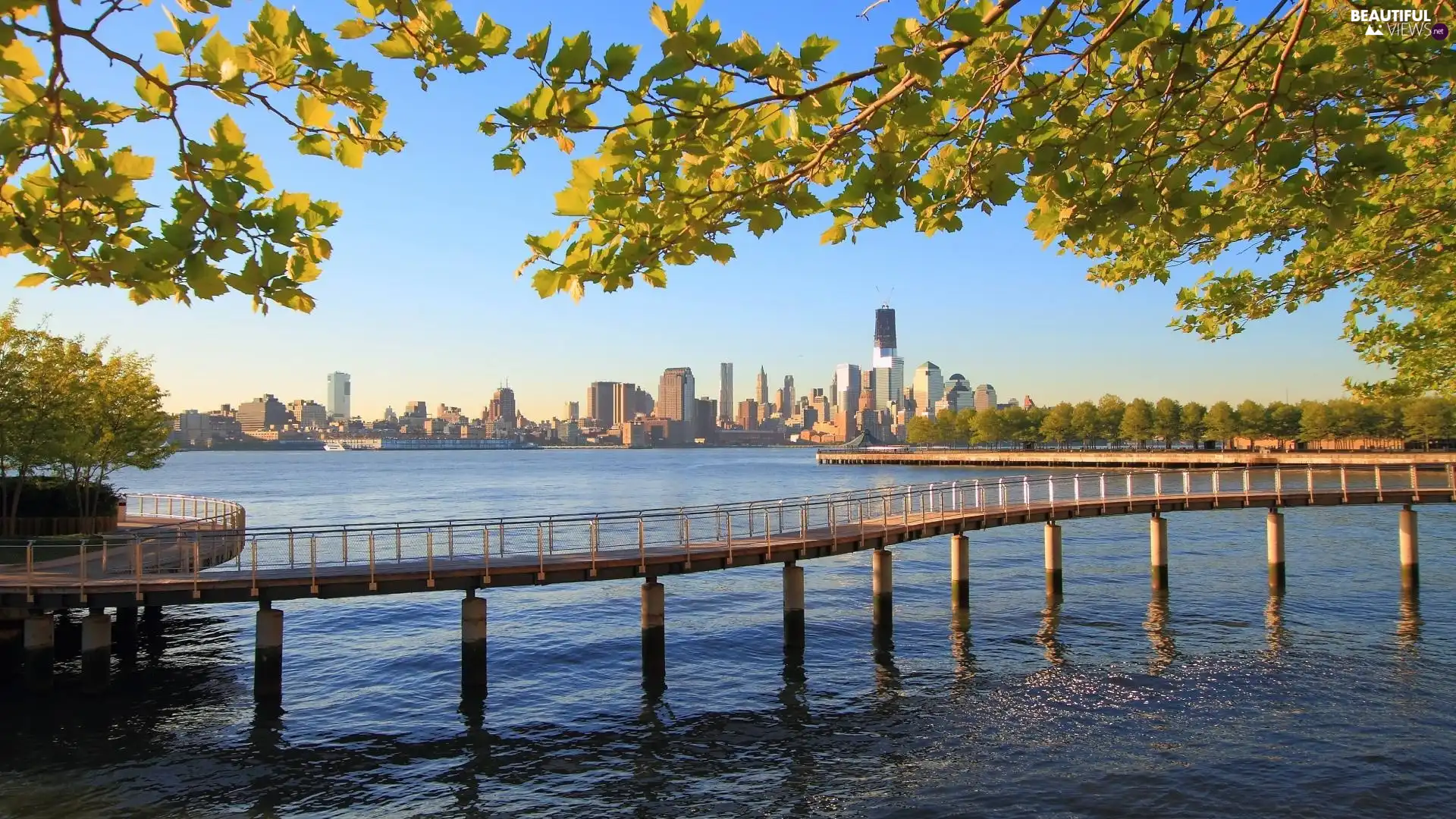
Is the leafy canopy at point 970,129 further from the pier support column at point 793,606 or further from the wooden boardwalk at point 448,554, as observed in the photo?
the pier support column at point 793,606

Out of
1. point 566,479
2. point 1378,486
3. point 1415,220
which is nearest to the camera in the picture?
point 1415,220

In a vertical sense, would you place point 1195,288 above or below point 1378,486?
above

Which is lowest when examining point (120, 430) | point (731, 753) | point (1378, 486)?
point (731, 753)

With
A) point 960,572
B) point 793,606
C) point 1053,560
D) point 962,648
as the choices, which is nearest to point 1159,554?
point 1053,560

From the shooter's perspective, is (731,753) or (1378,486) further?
(1378,486)

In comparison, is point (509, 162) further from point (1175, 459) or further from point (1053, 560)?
point (1175, 459)

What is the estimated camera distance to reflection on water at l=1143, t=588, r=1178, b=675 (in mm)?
25322

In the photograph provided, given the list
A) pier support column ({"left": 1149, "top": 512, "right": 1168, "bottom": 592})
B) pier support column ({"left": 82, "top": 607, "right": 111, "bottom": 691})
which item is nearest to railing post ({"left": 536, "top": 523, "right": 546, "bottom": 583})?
pier support column ({"left": 82, "top": 607, "right": 111, "bottom": 691})

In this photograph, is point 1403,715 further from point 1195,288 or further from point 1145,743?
point 1195,288

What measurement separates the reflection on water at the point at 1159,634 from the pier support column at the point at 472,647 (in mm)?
17210

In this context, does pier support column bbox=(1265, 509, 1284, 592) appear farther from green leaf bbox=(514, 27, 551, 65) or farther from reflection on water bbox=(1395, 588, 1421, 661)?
green leaf bbox=(514, 27, 551, 65)

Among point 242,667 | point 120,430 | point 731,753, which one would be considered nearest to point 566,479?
point 120,430

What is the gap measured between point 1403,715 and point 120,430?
46032 millimetres

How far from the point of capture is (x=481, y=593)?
39.0m
